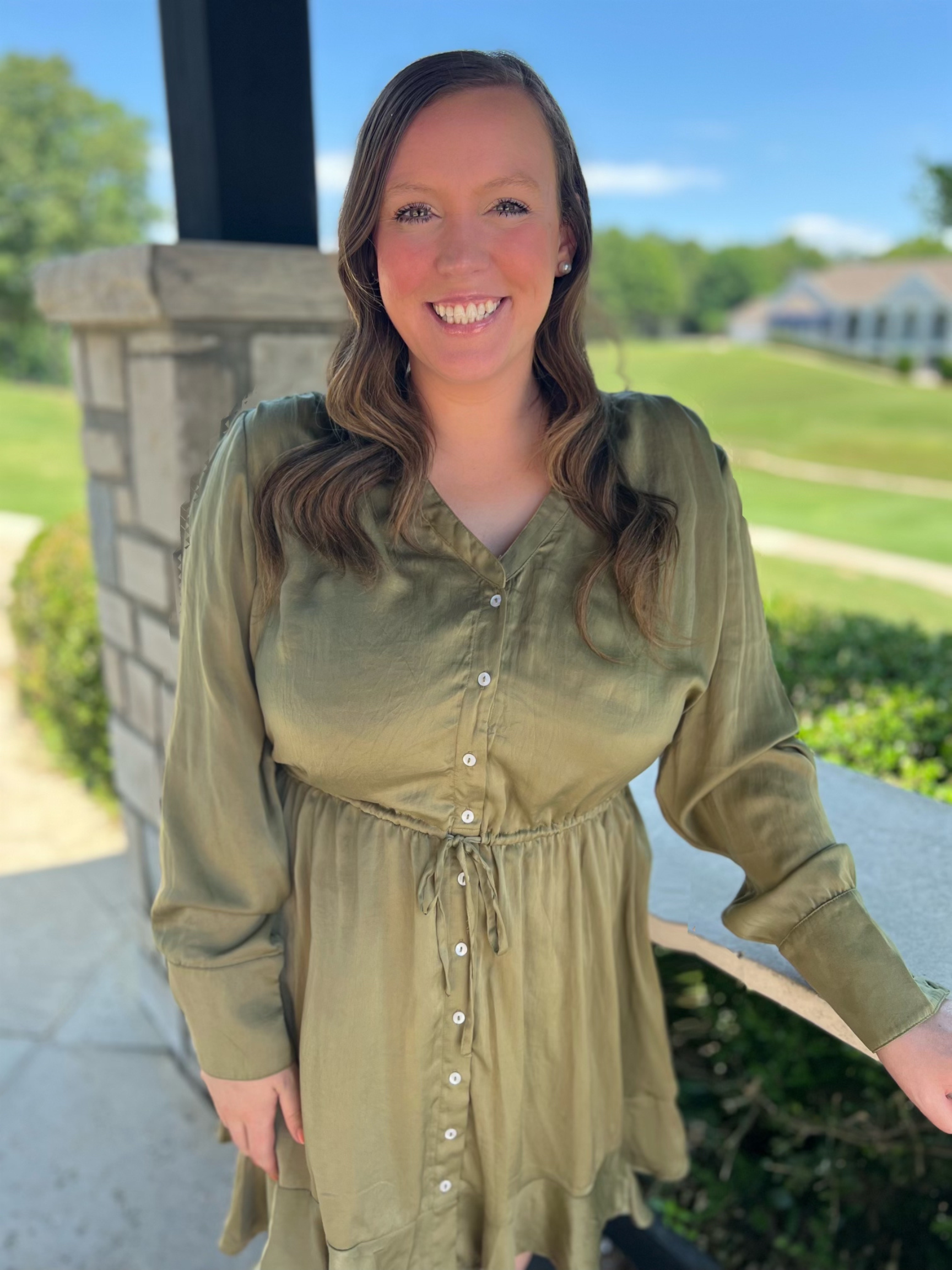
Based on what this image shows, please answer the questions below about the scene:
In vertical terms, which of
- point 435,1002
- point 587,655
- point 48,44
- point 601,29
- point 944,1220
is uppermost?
point 48,44

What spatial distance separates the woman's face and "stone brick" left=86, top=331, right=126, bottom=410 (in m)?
1.37

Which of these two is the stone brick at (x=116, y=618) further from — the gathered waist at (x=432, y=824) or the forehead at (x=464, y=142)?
the forehead at (x=464, y=142)

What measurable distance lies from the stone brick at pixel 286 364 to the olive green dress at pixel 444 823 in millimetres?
887

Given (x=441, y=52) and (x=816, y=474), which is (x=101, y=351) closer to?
(x=441, y=52)

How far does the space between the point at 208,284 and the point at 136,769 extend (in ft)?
4.83

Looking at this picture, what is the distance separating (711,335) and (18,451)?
58.4 meters

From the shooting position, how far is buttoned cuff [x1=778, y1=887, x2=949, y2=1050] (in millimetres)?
1139

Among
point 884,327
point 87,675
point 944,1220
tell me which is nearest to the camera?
point 944,1220

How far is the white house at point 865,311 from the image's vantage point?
4700cm

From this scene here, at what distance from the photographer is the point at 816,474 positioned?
2270 cm

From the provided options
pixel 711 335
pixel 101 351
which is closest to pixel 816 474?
pixel 101 351

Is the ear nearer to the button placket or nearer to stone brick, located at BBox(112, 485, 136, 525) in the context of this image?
the button placket

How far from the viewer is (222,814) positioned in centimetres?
128

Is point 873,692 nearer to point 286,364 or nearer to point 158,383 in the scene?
point 286,364
